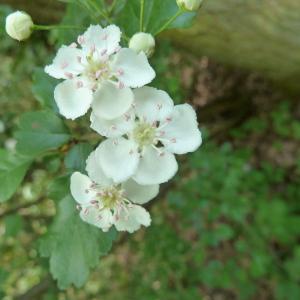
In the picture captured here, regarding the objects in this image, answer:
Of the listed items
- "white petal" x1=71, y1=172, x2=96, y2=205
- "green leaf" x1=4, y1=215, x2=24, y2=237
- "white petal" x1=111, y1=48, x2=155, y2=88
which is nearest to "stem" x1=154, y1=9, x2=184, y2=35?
"white petal" x1=111, y1=48, x2=155, y2=88

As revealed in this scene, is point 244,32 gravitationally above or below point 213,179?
above

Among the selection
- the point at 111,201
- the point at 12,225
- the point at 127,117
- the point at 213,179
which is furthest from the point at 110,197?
the point at 213,179

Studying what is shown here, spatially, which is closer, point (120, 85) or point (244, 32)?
point (120, 85)

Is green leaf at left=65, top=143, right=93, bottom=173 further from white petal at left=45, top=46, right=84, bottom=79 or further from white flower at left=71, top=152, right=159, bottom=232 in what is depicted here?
white petal at left=45, top=46, right=84, bottom=79

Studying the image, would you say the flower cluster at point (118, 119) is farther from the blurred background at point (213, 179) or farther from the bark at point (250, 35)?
the bark at point (250, 35)

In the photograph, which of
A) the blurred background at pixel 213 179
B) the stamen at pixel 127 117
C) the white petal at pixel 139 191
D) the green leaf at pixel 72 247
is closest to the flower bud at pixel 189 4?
the stamen at pixel 127 117

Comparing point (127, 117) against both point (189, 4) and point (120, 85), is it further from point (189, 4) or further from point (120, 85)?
point (189, 4)
